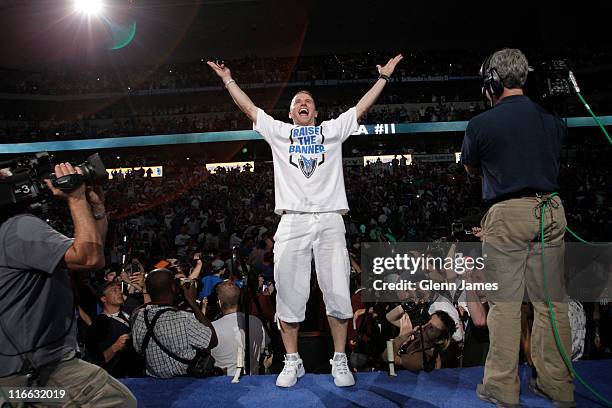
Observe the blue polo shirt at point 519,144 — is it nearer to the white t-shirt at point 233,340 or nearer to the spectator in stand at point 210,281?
the white t-shirt at point 233,340

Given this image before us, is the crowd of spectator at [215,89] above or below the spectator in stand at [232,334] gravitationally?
above

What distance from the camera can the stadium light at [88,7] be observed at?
17494mm

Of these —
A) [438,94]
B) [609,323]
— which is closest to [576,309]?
[609,323]

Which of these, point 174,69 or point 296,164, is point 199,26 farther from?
point 296,164

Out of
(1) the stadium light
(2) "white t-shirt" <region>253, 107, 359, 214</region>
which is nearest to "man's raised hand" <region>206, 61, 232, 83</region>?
(2) "white t-shirt" <region>253, 107, 359, 214</region>

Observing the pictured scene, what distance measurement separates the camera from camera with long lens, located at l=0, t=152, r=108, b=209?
1.88 m

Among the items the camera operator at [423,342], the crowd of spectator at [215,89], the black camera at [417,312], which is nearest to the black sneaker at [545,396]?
the camera operator at [423,342]

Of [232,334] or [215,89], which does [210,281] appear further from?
[215,89]

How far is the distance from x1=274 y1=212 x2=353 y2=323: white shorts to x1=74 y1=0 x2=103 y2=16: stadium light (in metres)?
17.4

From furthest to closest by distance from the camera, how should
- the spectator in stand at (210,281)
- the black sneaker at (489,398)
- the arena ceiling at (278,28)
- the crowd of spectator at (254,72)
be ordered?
the crowd of spectator at (254,72) < the arena ceiling at (278,28) < the spectator in stand at (210,281) < the black sneaker at (489,398)

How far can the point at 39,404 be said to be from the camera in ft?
5.91

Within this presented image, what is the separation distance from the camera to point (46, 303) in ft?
6.15

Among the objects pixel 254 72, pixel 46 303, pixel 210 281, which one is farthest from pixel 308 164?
pixel 254 72

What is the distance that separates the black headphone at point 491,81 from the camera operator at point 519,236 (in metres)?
0.05
